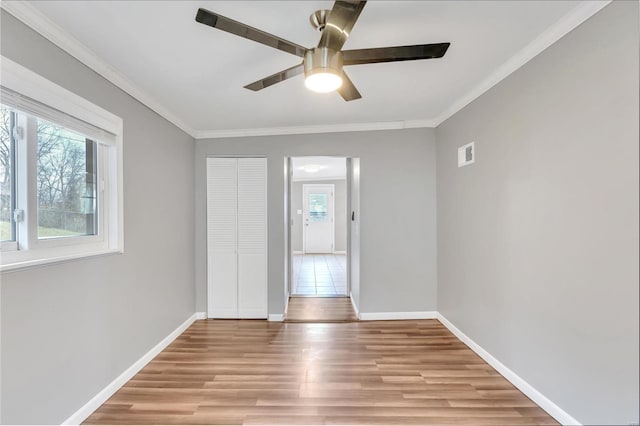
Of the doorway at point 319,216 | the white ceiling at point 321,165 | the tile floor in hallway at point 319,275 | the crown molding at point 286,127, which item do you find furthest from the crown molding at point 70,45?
the doorway at point 319,216

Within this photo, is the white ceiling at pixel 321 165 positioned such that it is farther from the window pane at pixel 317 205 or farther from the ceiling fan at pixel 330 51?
the ceiling fan at pixel 330 51

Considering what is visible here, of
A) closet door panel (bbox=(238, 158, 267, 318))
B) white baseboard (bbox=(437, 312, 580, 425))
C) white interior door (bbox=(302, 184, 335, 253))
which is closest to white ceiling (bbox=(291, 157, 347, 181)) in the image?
white interior door (bbox=(302, 184, 335, 253))

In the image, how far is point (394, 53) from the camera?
143 centimetres

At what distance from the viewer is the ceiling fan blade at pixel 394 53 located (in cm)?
139

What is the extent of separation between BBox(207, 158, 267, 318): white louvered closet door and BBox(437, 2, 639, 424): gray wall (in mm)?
2367

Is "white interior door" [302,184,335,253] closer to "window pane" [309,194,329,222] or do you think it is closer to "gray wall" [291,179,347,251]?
Result: "window pane" [309,194,329,222]

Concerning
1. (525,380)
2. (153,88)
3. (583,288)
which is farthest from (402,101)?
(525,380)

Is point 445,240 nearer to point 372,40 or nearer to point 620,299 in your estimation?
point 620,299

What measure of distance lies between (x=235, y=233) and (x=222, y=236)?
0.55 ft

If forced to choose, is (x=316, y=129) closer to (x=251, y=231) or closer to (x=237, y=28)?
(x=251, y=231)

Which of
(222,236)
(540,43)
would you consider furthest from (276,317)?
(540,43)

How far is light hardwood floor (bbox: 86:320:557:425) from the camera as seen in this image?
1777 millimetres

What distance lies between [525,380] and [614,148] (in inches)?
62.5

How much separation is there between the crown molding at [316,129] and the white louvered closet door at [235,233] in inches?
12.0
